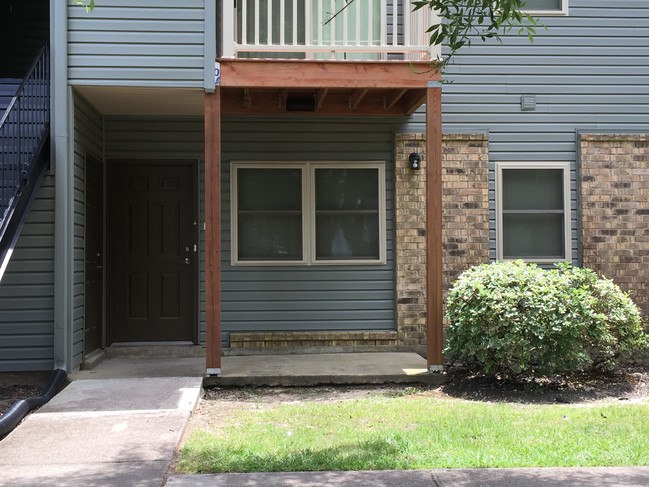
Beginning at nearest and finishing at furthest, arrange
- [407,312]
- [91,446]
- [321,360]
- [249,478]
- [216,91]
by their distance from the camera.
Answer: [249,478], [91,446], [216,91], [321,360], [407,312]

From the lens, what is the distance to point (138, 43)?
A: 7145mm

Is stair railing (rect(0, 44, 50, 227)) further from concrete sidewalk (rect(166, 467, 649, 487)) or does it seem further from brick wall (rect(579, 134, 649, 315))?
brick wall (rect(579, 134, 649, 315))

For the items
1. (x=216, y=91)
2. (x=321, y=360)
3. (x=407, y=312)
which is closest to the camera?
(x=216, y=91)

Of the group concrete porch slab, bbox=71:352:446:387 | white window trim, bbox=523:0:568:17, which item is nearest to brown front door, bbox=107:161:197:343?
concrete porch slab, bbox=71:352:446:387

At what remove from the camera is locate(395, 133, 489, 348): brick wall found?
28.1 feet

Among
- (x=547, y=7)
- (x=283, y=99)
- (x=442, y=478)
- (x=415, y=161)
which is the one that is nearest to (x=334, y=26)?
(x=283, y=99)

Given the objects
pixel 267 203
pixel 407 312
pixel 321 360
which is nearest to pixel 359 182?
pixel 267 203

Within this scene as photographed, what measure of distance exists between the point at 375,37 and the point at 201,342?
4.08 m

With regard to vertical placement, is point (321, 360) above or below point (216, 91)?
below

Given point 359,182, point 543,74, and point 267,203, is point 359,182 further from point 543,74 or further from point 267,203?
point 543,74

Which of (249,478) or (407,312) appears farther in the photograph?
(407,312)

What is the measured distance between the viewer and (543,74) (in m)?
8.68

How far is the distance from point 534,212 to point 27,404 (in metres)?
6.05

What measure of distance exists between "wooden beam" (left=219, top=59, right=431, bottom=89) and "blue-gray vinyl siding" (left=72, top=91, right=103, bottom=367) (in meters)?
1.67
